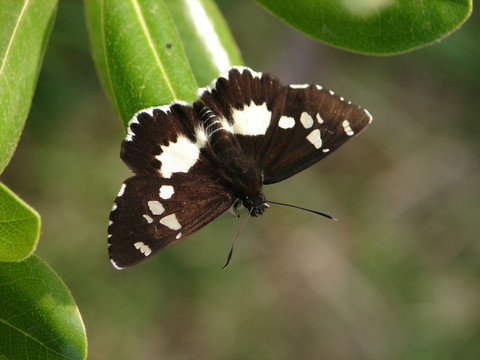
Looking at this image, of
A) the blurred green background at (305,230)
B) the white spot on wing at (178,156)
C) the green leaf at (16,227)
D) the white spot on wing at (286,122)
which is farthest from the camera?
the blurred green background at (305,230)

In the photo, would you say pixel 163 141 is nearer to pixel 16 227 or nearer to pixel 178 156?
pixel 178 156

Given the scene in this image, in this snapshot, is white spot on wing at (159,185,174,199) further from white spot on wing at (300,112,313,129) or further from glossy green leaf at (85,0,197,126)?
white spot on wing at (300,112,313,129)

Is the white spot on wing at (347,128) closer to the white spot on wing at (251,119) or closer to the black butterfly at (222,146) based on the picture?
the black butterfly at (222,146)

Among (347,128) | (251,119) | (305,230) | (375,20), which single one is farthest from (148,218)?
(305,230)

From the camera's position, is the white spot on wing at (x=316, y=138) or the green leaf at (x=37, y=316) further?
the white spot on wing at (x=316, y=138)

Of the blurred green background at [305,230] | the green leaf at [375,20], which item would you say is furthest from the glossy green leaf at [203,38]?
the blurred green background at [305,230]

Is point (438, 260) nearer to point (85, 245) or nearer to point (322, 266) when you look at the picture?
point (322, 266)

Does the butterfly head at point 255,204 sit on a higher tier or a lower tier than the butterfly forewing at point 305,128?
lower

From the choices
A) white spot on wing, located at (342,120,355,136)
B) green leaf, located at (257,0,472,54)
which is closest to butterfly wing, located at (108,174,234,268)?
white spot on wing, located at (342,120,355,136)
